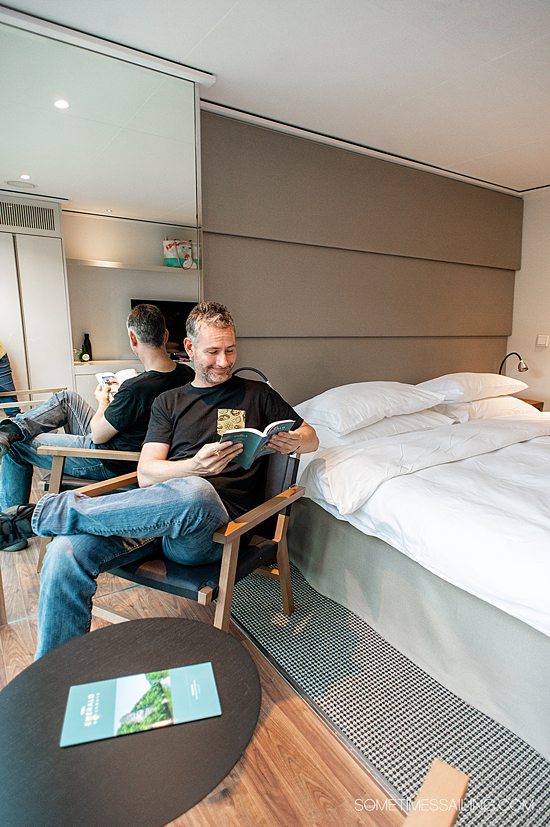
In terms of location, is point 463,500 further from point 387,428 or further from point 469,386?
point 469,386

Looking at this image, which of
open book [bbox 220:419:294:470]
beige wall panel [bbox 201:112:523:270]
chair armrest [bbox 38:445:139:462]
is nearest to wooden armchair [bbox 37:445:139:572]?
chair armrest [bbox 38:445:139:462]

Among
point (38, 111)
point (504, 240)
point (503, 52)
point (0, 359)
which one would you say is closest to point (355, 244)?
point (503, 52)

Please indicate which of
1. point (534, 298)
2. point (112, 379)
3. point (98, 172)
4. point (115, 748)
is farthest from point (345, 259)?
point (115, 748)

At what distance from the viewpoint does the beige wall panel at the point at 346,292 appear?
8.87 ft

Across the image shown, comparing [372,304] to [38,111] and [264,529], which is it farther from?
[38,111]

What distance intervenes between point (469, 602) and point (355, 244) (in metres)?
2.25

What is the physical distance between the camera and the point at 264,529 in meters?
1.93

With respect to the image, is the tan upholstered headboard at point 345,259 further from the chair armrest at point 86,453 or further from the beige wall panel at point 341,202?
the chair armrest at point 86,453

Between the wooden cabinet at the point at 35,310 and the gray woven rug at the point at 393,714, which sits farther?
the wooden cabinet at the point at 35,310

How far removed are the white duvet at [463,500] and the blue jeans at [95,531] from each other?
0.67m

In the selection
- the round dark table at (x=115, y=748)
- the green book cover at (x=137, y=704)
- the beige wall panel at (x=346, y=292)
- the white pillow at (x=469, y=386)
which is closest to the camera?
the round dark table at (x=115, y=748)

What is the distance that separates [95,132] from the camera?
2086 millimetres

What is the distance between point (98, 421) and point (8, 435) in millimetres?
356

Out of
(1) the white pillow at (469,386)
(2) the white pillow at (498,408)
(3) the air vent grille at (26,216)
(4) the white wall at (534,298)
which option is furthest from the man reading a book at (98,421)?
(4) the white wall at (534,298)
